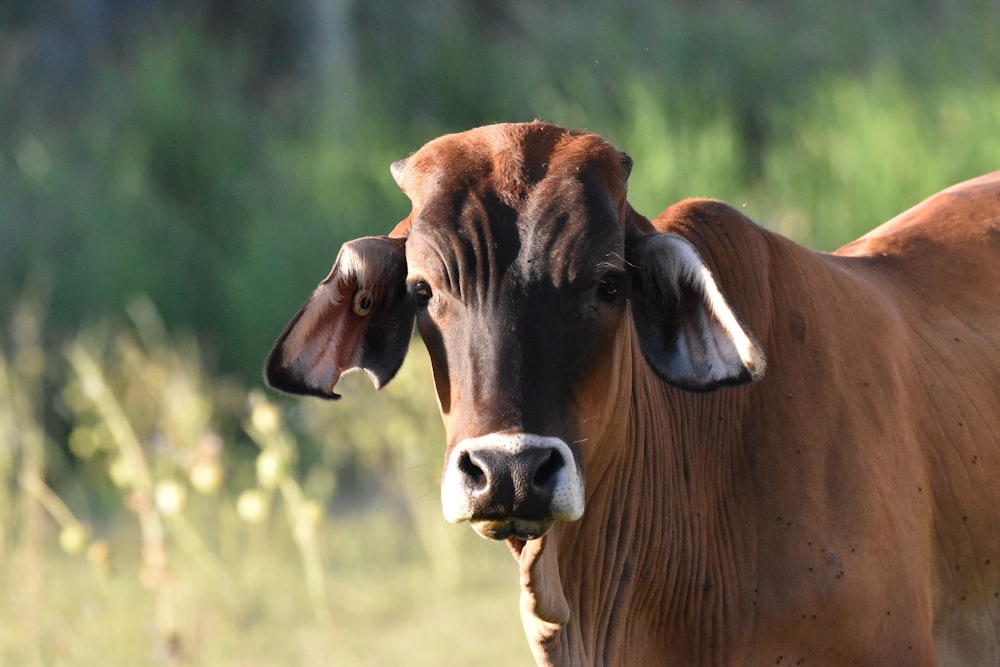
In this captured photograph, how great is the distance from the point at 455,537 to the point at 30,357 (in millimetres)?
2647

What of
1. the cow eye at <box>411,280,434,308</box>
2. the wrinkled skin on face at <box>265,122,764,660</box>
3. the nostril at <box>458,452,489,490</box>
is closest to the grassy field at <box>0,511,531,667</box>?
the wrinkled skin on face at <box>265,122,764,660</box>

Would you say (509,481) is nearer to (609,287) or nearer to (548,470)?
(548,470)

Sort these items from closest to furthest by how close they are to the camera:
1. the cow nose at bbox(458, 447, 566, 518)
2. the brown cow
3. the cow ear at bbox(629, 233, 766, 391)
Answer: the cow nose at bbox(458, 447, 566, 518), the brown cow, the cow ear at bbox(629, 233, 766, 391)

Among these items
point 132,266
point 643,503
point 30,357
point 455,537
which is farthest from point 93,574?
point 643,503

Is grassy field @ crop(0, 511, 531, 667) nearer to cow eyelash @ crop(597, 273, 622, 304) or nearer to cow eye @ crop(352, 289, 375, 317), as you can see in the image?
cow eye @ crop(352, 289, 375, 317)

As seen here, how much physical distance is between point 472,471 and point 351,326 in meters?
0.72

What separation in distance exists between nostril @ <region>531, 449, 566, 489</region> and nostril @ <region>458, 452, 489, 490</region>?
0.10 metres

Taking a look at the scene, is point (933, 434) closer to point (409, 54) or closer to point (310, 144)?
point (310, 144)

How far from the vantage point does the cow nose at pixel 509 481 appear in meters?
2.98

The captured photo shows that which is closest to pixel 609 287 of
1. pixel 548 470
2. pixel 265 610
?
pixel 548 470

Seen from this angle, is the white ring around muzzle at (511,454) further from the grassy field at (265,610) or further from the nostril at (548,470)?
the grassy field at (265,610)

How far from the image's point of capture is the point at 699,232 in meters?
3.83

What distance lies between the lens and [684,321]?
3459 mm

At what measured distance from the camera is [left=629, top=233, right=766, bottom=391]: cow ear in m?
3.33
